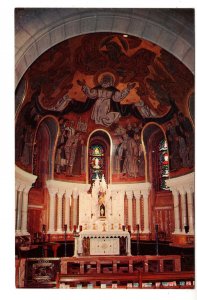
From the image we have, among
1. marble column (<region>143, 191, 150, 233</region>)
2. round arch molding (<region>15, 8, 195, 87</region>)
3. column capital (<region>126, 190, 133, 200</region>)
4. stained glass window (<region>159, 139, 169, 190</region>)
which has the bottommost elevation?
marble column (<region>143, 191, 150, 233</region>)

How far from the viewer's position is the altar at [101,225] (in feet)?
39.3

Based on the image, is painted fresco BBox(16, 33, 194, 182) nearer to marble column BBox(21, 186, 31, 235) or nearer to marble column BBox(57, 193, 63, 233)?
marble column BBox(57, 193, 63, 233)

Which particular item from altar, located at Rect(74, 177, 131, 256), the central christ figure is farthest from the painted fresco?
altar, located at Rect(74, 177, 131, 256)

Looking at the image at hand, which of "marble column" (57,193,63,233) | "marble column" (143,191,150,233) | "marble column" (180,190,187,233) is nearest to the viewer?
"marble column" (180,190,187,233)

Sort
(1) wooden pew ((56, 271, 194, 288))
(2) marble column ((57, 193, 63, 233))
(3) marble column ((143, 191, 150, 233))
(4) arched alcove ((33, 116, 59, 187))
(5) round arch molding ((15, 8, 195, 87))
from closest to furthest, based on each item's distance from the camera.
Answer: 1. (5) round arch molding ((15, 8, 195, 87))
2. (1) wooden pew ((56, 271, 194, 288))
3. (4) arched alcove ((33, 116, 59, 187))
4. (2) marble column ((57, 193, 63, 233))
5. (3) marble column ((143, 191, 150, 233))

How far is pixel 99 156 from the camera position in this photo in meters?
14.8

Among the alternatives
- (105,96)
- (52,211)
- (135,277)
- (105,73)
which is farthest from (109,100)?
(135,277)

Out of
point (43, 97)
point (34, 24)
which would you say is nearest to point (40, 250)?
point (43, 97)

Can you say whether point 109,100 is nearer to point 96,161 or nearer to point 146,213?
point 96,161

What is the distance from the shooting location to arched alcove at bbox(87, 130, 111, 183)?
47.2ft

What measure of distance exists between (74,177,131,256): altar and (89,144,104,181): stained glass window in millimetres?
592

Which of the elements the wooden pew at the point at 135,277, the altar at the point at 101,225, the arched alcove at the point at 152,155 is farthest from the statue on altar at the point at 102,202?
the wooden pew at the point at 135,277

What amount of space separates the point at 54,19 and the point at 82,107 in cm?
716
